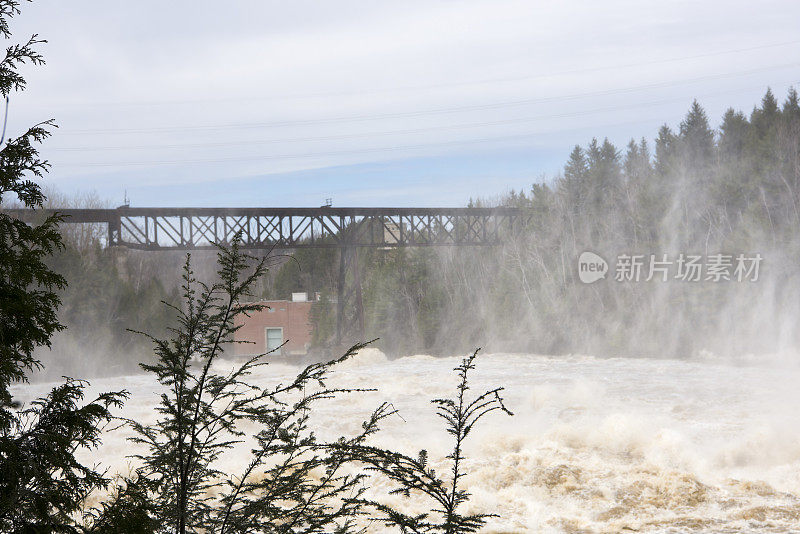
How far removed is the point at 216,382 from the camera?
4621 mm

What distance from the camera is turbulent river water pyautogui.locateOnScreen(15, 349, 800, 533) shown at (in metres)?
14.5

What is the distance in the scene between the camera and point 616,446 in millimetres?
20047

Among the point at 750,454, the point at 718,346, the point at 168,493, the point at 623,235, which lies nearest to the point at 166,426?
the point at 168,493

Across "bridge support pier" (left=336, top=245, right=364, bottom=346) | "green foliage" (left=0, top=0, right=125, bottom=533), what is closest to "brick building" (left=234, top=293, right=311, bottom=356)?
"bridge support pier" (left=336, top=245, right=364, bottom=346)

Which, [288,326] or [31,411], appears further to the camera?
[288,326]

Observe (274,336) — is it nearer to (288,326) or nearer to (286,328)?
(286,328)

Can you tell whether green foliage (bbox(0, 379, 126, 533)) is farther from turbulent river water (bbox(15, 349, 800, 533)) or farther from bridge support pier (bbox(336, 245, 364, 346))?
bridge support pier (bbox(336, 245, 364, 346))

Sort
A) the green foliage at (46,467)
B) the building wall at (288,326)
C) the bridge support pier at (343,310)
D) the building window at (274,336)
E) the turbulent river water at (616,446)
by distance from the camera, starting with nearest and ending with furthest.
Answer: the green foliage at (46,467) → the turbulent river water at (616,446) → the bridge support pier at (343,310) → the building wall at (288,326) → the building window at (274,336)

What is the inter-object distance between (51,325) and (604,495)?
13609 millimetres

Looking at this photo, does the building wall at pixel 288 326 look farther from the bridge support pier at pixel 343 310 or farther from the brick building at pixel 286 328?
the bridge support pier at pixel 343 310

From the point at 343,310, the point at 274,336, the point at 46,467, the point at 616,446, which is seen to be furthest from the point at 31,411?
the point at 274,336

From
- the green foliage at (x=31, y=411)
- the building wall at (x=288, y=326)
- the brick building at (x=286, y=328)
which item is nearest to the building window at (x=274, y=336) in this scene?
the brick building at (x=286, y=328)

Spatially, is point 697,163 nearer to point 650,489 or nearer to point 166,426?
point 650,489

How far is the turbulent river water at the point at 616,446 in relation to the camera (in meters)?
14.5
